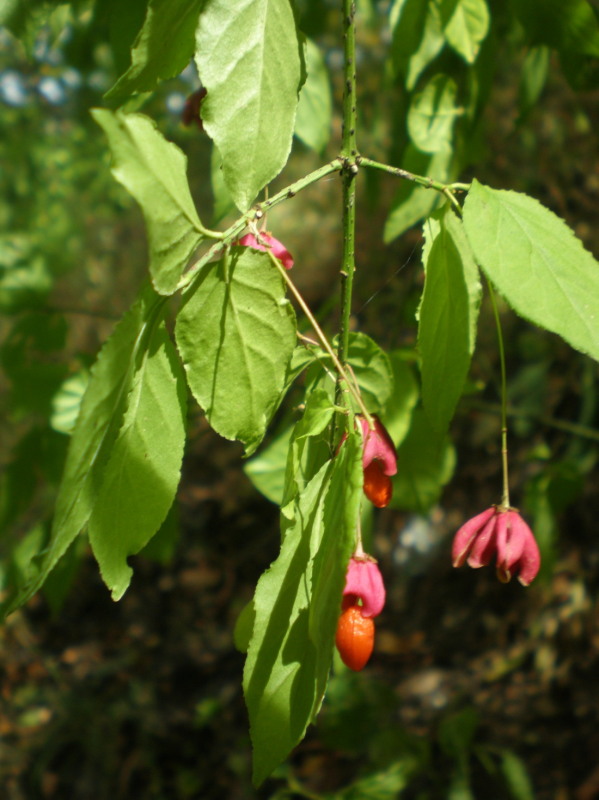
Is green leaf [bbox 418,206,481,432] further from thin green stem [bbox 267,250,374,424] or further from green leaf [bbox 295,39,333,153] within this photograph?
green leaf [bbox 295,39,333,153]

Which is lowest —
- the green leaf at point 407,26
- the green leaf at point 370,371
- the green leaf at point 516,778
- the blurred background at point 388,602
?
the green leaf at point 516,778

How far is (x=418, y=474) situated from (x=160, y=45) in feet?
2.54

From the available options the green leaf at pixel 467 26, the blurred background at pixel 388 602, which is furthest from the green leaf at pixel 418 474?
the green leaf at pixel 467 26

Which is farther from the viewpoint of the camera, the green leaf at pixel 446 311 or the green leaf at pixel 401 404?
the green leaf at pixel 401 404

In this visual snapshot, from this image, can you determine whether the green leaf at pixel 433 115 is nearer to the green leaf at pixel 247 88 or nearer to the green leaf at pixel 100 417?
the green leaf at pixel 247 88

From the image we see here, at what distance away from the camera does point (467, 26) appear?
956 millimetres

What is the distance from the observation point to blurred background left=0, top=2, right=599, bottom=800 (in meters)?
1.75

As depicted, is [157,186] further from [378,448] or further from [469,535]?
[469,535]

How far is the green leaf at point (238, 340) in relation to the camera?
1.92ft

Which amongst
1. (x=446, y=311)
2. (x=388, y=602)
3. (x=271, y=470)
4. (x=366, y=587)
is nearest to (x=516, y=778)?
(x=388, y=602)

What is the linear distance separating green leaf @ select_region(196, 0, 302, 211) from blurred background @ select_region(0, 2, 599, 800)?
86 cm

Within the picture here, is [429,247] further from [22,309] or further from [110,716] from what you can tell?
[110,716]

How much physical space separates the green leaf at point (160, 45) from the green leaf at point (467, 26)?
0.43m

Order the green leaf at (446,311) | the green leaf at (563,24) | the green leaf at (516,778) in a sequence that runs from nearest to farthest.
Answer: the green leaf at (446,311), the green leaf at (563,24), the green leaf at (516,778)
